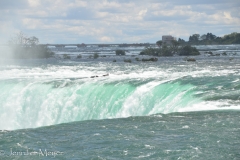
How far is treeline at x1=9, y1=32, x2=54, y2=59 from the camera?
92381 mm

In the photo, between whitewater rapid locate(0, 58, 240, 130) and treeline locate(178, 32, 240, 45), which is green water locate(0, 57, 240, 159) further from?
treeline locate(178, 32, 240, 45)

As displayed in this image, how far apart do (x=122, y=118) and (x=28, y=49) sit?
242 ft

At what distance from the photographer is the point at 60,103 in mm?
30953

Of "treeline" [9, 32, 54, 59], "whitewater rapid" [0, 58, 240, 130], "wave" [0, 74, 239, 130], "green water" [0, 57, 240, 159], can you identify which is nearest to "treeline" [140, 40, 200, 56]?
"treeline" [9, 32, 54, 59]

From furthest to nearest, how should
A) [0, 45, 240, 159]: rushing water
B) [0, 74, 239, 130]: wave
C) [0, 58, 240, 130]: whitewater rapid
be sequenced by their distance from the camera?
[0, 74, 239, 130]: wave, [0, 58, 240, 130]: whitewater rapid, [0, 45, 240, 159]: rushing water

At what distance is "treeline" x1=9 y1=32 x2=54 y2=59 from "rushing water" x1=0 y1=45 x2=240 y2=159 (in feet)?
178

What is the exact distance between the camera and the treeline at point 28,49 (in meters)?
92.4

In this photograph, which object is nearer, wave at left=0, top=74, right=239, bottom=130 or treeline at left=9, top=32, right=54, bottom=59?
wave at left=0, top=74, right=239, bottom=130

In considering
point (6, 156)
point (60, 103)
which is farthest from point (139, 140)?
point (60, 103)

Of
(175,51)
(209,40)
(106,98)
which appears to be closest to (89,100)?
(106,98)

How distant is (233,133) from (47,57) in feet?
247

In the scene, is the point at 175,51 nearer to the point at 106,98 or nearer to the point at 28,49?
the point at 28,49

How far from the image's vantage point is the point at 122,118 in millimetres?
23250

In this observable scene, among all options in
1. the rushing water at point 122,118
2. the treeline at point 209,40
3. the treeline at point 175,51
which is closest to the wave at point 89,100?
the rushing water at point 122,118
